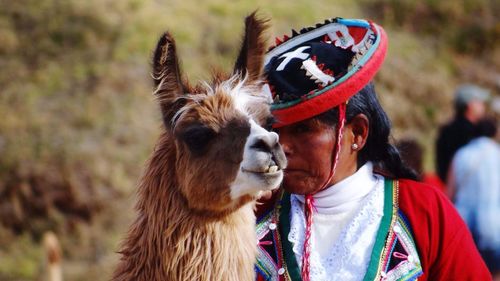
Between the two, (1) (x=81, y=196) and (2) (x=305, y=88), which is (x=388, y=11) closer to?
(1) (x=81, y=196)

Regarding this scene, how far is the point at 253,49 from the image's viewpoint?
2.97 m

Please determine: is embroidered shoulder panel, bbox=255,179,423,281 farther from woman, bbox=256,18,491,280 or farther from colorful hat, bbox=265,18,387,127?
colorful hat, bbox=265,18,387,127

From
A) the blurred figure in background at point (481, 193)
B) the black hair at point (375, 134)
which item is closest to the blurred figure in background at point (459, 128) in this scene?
the blurred figure in background at point (481, 193)

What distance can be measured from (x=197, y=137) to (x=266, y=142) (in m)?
0.25

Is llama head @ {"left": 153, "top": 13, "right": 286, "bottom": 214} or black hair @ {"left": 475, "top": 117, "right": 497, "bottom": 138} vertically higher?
llama head @ {"left": 153, "top": 13, "right": 286, "bottom": 214}

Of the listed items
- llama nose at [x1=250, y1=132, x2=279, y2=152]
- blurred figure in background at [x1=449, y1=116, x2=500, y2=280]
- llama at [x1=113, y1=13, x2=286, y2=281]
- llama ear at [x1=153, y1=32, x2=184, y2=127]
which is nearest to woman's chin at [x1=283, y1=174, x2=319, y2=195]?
llama at [x1=113, y1=13, x2=286, y2=281]

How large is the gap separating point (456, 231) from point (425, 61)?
9.61 metres

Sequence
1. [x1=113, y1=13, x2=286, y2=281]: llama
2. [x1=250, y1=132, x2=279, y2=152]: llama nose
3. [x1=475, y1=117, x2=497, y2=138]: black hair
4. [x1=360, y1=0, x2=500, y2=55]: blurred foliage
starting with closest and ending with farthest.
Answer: [x1=250, y1=132, x2=279, y2=152]: llama nose, [x1=113, y1=13, x2=286, y2=281]: llama, [x1=475, y1=117, x2=497, y2=138]: black hair, [x1=360, y1=0, x2=500, y2=55]: blurred foliage

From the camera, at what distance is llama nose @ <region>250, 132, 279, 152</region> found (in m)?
2.57

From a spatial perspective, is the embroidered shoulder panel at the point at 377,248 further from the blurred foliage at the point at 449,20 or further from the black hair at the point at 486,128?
the blurred foliage at the point at 449,20

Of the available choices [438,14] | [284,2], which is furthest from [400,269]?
[438,14]

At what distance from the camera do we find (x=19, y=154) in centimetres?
831

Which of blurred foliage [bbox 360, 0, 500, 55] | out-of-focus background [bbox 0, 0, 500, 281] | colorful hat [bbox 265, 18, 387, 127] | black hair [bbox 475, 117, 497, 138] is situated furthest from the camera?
blurred foliage [bbox 360, 0, 500, 55]

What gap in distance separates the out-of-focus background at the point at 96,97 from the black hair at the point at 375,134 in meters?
4.16
